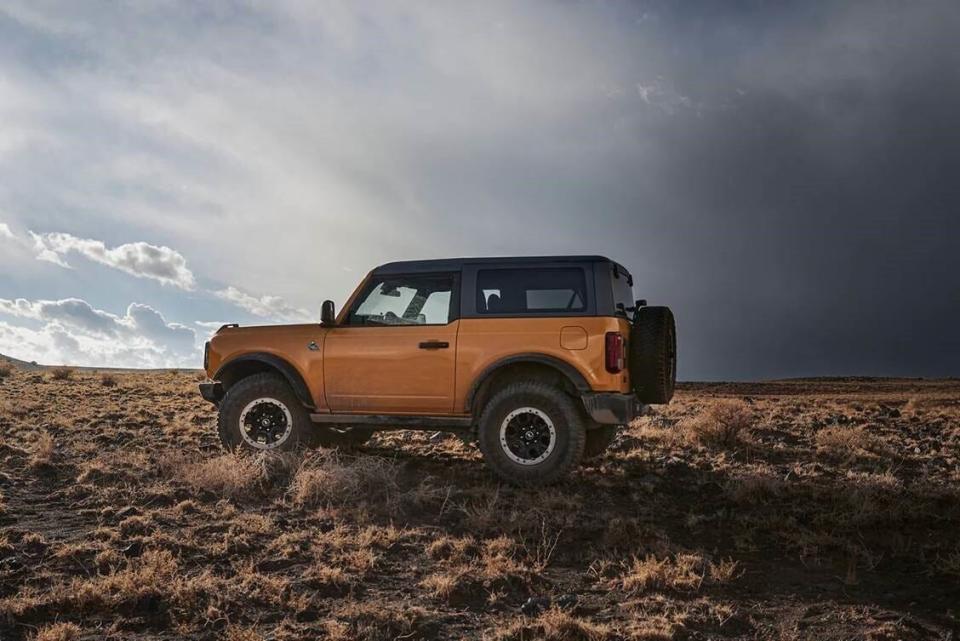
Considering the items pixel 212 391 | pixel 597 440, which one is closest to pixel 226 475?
pixel 212 391

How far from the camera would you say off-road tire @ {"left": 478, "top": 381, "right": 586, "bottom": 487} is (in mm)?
7168

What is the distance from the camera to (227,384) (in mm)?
8953

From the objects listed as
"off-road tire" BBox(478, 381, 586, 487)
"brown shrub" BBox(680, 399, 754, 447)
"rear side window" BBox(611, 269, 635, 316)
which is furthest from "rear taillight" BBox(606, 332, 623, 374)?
"brown shrub" BBox(680, 399, 754, 447)

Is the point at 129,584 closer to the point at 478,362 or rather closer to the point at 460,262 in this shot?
the point at 478,362

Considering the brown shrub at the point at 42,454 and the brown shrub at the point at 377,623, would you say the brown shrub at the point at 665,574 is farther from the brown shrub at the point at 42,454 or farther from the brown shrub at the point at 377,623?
the brown shrub at the point at 42,454

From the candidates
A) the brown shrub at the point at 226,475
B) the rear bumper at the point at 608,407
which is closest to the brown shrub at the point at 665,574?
the rear bumper at the point at 608,407

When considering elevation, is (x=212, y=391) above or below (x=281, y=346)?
below

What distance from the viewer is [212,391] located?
8.74 metres

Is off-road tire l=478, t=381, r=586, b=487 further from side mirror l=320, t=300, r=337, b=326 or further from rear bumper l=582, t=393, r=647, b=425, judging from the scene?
side mirror l=320, t=300, r=337, b=326

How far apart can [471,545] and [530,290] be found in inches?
124

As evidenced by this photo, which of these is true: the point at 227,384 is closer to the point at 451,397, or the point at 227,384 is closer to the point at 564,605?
the point at 451,397

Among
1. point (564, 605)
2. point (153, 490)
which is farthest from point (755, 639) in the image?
point (153, 490)

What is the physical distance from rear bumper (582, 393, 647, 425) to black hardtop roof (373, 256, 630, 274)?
1.45m

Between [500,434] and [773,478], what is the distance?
10.4ft
